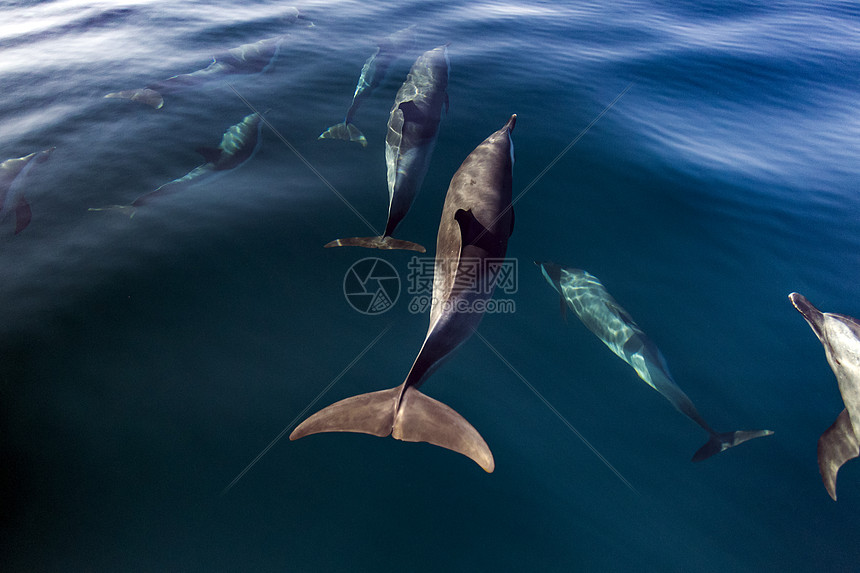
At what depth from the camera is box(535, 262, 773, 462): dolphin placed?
15.4ft

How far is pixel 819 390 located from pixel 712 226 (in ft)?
10.7

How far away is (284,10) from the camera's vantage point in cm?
1670

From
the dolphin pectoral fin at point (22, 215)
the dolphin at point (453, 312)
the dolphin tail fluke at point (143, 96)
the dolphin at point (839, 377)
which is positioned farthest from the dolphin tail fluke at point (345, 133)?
Answer: the dolphin at point (839, 377)

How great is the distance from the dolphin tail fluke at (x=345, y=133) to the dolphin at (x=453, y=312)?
2.75 meters

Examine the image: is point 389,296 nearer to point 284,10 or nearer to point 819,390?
point 819,390

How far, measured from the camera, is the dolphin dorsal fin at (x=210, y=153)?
25.6 ft

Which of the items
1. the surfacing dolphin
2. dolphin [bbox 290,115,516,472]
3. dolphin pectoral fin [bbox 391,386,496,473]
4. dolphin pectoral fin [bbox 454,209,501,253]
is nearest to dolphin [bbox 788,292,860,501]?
dolphin pectoral fin [bbox 391,386,496,473]

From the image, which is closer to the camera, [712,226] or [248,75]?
[712,226]

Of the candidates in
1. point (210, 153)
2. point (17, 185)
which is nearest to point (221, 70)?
point (210, 153)

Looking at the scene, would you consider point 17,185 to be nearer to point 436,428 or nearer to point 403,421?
point 403,421

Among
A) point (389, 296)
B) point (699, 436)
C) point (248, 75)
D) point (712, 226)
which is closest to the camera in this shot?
point (699, 436)

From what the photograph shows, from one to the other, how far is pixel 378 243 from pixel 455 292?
1650 mm

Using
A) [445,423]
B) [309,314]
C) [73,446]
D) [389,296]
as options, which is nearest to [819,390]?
[445,423]

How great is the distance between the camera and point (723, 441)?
464 cm
